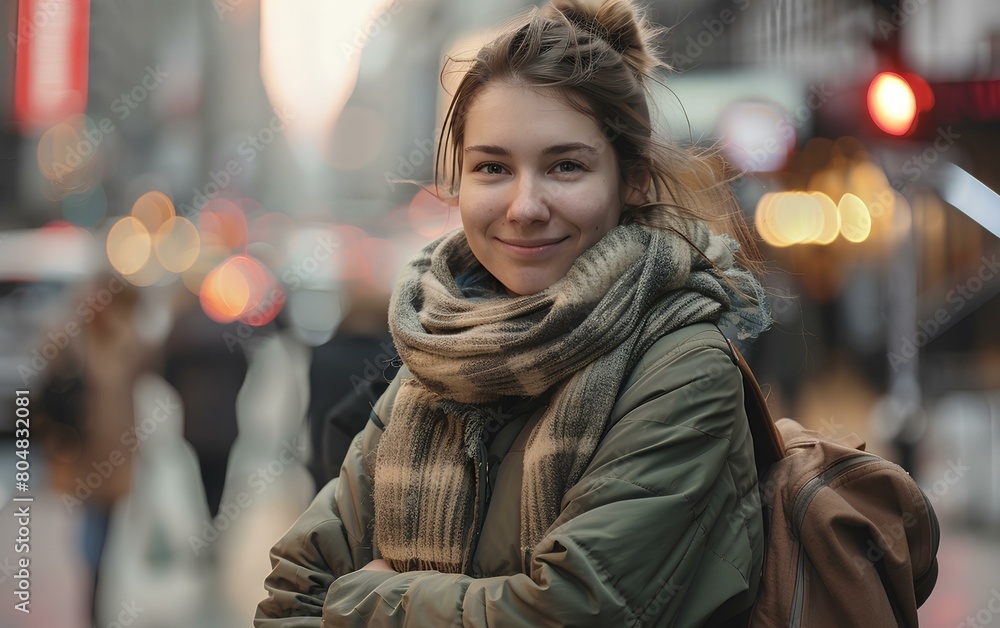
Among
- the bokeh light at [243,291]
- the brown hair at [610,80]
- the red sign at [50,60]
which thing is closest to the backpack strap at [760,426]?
the brown hair at [610,80]

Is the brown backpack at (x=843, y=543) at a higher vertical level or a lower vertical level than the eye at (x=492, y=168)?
lower

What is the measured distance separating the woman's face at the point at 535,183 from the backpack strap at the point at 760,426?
348 mm

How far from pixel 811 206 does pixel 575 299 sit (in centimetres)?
593

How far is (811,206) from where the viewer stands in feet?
23.7

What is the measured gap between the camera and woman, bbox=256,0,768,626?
1.58 m

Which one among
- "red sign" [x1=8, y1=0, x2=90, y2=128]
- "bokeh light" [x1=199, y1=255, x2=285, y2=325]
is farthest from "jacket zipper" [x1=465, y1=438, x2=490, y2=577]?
"red sign" [x1=8, y1=0, x2=90, y2=128]

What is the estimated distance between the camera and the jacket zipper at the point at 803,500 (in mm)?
1676

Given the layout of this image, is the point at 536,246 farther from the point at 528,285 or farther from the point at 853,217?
the point at 853,217

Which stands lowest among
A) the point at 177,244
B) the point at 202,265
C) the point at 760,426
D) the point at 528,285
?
the point at 202,265

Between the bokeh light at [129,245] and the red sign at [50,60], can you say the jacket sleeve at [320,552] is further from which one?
the red sign at [50,60]

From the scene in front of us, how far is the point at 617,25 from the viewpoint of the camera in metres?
1.94

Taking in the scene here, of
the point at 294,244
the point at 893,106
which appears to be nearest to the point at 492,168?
the point at 893,106

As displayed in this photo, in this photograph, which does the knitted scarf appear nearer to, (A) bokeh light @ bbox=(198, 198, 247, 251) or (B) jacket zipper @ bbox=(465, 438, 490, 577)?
(B) jacket zipper @ bbox=(465, 438, 490, 577)

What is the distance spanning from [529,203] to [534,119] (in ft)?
0.51
